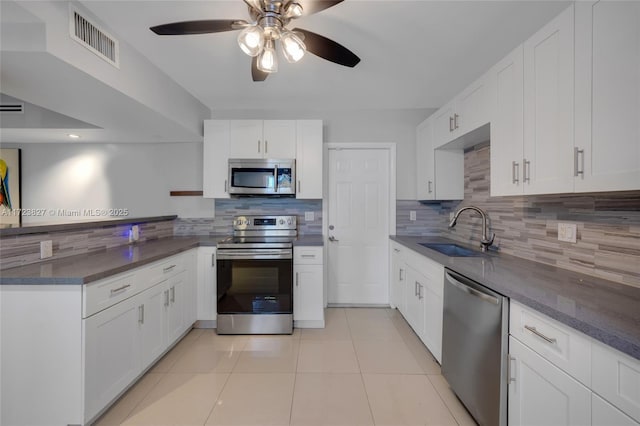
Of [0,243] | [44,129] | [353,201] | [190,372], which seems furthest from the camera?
[353,201]

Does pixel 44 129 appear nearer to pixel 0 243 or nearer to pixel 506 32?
pixel 0 243

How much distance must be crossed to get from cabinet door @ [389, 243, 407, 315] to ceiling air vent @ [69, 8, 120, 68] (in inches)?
113

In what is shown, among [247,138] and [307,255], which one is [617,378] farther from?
[247,138]

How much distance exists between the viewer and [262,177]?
2.79 m

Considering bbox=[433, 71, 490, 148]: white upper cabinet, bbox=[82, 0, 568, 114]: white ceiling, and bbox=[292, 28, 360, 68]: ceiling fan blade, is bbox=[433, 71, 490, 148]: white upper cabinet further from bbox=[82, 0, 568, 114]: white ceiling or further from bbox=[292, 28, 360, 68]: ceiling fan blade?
bbox=[292, 28, 360, 68]: ceiling fan blade

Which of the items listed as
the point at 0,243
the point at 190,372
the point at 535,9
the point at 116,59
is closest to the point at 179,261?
the point at 190,372

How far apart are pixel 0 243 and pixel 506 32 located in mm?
3378

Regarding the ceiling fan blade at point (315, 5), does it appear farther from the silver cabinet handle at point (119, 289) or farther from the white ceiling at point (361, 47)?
the silver cabinet handle at point (119, 289)

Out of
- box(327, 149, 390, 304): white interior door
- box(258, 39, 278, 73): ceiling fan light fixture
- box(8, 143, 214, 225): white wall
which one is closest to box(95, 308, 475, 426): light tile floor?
box(327, 149, 390, 304): white interior door

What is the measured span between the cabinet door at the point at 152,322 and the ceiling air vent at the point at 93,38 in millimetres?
1583

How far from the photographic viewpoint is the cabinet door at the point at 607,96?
100 cm

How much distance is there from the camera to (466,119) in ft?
6.86

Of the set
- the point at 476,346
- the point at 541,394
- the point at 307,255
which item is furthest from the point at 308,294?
the point at 541,394

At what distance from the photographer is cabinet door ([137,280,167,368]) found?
1.82 m
